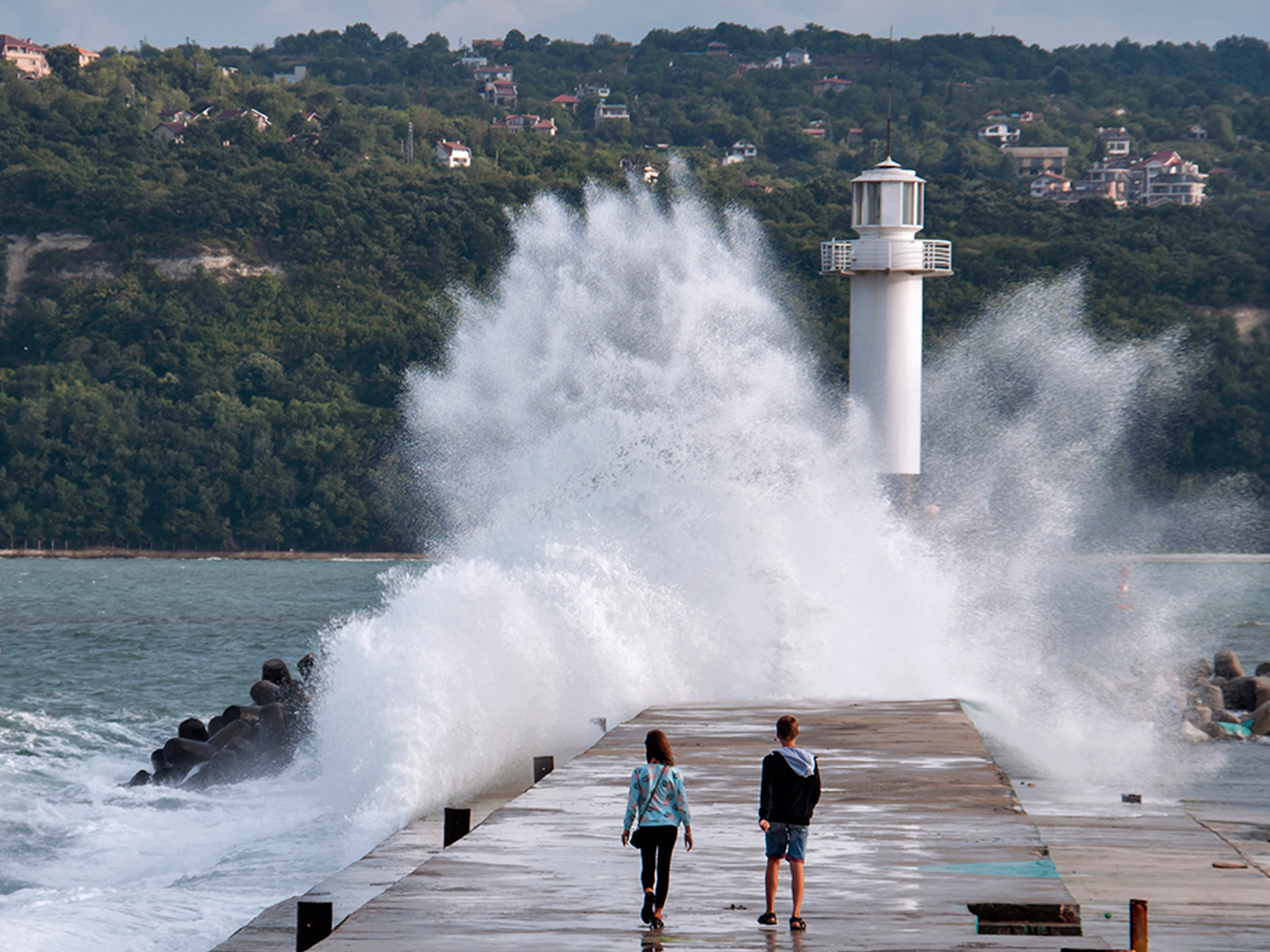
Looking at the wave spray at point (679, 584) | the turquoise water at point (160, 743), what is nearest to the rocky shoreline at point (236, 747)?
the turquoise water at point (160, 743)

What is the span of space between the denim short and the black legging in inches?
16.9

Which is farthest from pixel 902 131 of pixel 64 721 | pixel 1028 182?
pixel 64 721

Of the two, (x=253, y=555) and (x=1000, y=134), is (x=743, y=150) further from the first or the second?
(x=253, y=555)

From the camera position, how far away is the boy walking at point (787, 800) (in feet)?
25.9

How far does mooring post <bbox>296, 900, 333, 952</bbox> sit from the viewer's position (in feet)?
26.9

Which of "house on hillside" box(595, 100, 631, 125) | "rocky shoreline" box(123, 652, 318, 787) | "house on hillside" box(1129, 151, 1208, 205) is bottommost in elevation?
Result: "rocky shoreline" box(123, 652, 318, 787)

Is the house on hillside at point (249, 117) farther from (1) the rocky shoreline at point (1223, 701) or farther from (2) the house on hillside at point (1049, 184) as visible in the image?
(1) the rocky shoreline at point (1223, 701)

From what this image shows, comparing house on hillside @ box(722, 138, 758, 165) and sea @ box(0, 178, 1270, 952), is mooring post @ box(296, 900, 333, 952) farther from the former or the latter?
house on hillside @ box(722, 138, 758, 165)

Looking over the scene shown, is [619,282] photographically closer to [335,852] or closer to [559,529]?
[559,529]

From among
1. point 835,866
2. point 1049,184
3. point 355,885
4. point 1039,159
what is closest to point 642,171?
point 1049,184

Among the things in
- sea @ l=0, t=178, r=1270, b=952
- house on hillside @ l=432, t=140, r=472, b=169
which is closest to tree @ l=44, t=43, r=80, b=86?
house on hillside @ l=432, t=140, r=472, b=169

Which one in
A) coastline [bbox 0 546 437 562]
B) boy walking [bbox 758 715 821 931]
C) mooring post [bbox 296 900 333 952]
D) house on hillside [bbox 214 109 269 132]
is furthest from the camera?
house on hillside [bbox 214 109 269 132]

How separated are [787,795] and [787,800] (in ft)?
0.08

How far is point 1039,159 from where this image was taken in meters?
183
